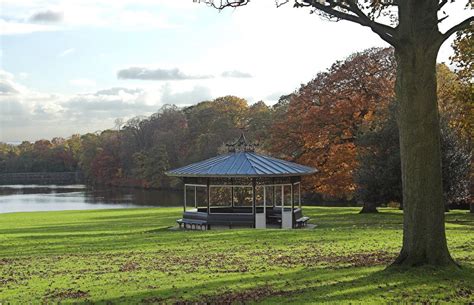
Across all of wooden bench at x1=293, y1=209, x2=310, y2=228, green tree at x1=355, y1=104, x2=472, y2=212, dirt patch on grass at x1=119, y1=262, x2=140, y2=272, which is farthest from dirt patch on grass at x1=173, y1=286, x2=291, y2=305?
green tree at x1=355, y1=104, x2=472, y2=212

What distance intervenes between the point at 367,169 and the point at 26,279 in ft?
63.6

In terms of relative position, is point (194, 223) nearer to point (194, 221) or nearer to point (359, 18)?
point (194, 221)

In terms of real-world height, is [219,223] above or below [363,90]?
below

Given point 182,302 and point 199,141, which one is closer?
point 182,302

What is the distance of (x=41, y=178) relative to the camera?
106 meters

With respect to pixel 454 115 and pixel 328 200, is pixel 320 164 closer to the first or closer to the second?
pixel 454 115

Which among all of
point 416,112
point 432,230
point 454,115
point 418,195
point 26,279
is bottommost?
point 26,279

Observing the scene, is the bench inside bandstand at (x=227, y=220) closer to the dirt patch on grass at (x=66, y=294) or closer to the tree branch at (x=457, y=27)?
A: the dirt patch on grass at (x=66, y=294)

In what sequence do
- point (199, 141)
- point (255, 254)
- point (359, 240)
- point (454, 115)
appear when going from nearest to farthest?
point (255, 254) → point (359, 240) → point (454, 115) → point (199, 141)

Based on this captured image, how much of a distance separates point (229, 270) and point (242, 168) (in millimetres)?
13172

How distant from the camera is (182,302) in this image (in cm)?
809

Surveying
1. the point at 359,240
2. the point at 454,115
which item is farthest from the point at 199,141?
the point at 359,240

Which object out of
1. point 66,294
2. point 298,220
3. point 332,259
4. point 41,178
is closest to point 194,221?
point 298,220

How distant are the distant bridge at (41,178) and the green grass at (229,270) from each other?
86211mm
